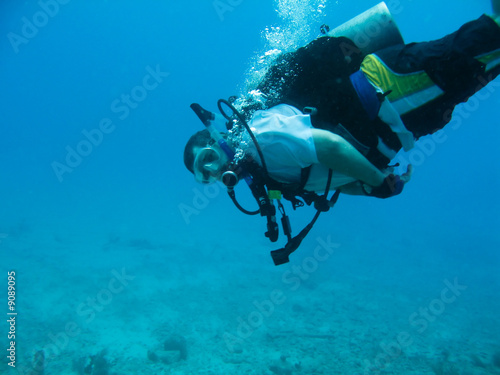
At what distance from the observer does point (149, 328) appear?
10320 millimetres

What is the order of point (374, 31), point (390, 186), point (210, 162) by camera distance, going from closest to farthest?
point (390, 186) < point (210, 162) < point (374, 31)

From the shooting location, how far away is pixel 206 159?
111 inches

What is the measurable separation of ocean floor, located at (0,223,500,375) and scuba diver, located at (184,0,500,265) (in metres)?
7.31

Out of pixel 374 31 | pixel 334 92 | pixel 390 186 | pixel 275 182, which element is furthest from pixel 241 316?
pixel 374 31

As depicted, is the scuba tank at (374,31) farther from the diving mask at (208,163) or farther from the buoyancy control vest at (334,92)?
the diving mask at (208,163)

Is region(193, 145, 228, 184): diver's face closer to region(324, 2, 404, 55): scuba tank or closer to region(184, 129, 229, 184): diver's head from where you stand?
region(184, 129, 229, 184): diver's head

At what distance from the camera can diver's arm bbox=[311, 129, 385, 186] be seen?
229 cm

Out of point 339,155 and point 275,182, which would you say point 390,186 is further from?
point 275,182

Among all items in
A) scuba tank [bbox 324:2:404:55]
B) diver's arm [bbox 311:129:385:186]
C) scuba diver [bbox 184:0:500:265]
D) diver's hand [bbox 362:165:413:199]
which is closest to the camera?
diver's arm [bbox 311:129:385:186]

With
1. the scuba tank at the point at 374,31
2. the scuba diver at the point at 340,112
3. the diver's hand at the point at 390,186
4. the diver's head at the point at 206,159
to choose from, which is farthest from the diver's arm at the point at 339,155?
the scuba tank at the point at 374,31

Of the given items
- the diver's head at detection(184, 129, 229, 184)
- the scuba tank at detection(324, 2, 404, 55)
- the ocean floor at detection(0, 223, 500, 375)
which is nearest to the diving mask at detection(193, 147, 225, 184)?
the diver's head at detection(184, 129, 229, 184)

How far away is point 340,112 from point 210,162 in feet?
4.25

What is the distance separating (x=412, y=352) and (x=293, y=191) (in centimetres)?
945

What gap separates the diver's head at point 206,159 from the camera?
2.73 m
